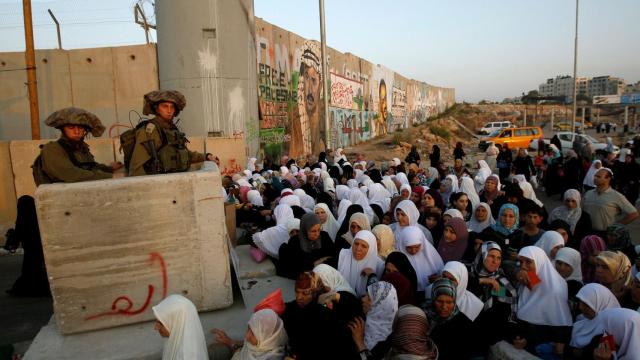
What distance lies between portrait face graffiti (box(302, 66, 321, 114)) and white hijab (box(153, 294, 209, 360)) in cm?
1713

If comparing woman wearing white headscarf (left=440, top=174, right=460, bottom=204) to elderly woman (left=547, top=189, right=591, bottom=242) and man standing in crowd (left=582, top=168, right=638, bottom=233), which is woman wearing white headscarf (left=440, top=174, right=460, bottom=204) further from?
man standing in crowd (left=582, top=168, right=638, bottom=233)

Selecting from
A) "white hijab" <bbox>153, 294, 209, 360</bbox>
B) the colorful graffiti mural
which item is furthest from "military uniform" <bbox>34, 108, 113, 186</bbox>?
the colorful graffiti mural

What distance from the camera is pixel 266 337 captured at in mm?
2781

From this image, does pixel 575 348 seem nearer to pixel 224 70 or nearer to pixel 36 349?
pixel 36 349

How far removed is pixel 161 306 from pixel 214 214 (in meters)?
0.88

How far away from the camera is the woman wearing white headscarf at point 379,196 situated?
680cm

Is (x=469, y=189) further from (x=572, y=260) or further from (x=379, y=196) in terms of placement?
(x=572, y=260)

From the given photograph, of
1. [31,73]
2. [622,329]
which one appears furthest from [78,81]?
[622,329]

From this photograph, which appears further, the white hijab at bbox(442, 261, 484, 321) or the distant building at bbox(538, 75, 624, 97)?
the distant building at bbox(538, 75, 624, 97)

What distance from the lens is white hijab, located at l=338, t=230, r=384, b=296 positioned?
3.79 metres

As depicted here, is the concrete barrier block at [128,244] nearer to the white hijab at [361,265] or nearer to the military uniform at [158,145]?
the military uniform at [158,145]

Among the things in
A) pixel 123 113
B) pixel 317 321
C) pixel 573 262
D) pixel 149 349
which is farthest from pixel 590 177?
pixel 123 113

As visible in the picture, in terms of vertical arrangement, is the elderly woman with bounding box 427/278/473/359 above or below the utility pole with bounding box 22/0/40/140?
below

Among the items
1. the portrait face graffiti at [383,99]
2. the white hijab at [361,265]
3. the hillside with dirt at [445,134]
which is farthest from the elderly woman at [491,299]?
the portrait face graffiti at [383,99]
